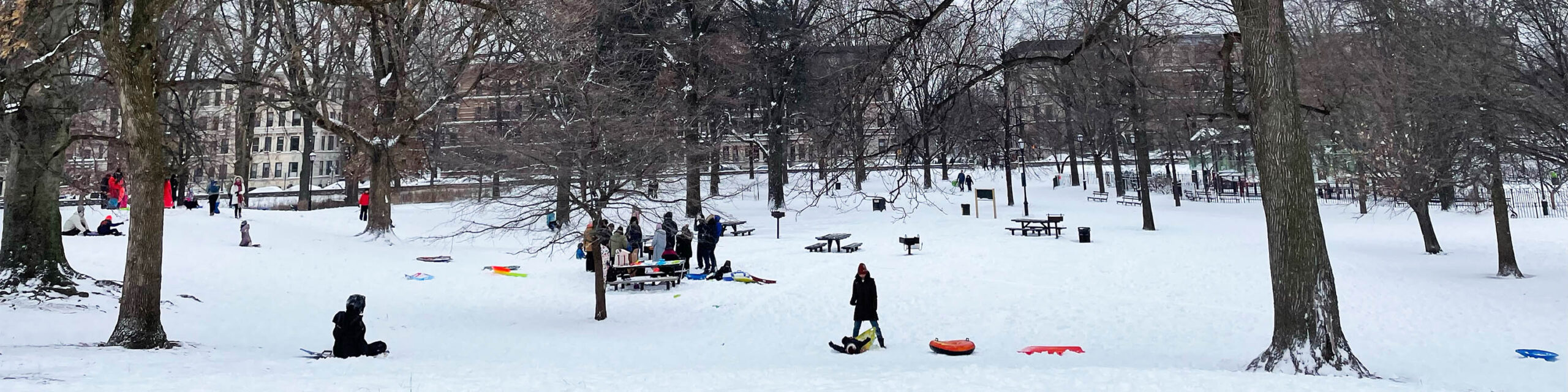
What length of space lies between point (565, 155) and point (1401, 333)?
43.0 feet

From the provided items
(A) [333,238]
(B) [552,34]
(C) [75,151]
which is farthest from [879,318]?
(C) [75,151]

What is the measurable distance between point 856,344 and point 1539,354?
781 centimetres

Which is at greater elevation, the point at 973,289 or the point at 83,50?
the point at 83,50

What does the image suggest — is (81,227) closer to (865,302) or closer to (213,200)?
(213,200)

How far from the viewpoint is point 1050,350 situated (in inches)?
430

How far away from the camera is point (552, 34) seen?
2055 centimetres

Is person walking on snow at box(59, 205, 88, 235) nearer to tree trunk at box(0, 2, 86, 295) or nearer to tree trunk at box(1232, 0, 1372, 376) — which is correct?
tree trunk at box(0, 2, 86, 295)

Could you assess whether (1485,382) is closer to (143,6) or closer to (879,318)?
(879,318)

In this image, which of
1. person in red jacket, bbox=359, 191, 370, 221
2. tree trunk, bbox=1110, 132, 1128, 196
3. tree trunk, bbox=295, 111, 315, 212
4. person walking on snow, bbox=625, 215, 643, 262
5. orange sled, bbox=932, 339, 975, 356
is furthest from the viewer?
tree trunk, bbox=295, 111, 315, 212

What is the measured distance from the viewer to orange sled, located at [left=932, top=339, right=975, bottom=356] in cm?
1070

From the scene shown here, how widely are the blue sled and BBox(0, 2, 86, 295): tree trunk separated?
18194 millimetres

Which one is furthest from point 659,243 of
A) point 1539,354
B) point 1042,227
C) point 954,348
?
Result: point 1539,354

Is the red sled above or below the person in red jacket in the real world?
below

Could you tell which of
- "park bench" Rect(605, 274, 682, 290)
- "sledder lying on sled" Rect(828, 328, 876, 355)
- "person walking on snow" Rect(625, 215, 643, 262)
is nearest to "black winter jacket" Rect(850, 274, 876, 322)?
"sledder lying on sled" Rect(828, 328, 876, 355)
